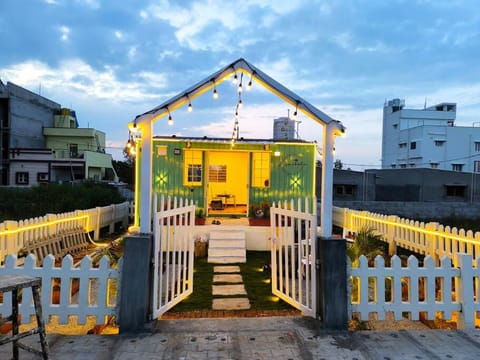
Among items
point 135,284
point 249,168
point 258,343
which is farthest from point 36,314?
point 249,168

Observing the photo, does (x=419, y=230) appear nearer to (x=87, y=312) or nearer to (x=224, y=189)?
(x=87, y=312)

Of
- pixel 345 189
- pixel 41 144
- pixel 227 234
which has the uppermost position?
pixel 41 144

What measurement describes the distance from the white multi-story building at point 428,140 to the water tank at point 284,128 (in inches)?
1087

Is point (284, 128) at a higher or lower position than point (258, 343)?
higher

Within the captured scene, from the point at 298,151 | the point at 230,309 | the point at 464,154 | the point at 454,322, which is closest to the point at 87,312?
the point at 230,309

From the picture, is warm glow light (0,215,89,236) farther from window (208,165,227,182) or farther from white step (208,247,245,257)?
window (208,165,227,182)

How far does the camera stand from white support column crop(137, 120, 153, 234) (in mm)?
3336

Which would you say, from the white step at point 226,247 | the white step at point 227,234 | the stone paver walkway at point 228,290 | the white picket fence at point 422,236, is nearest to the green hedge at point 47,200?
the white step at point 227,234

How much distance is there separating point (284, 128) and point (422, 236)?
26.1ft

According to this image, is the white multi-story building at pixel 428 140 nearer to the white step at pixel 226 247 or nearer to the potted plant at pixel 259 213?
the potted plant at pixel 259 213

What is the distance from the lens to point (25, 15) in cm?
1355

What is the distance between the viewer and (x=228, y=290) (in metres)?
5.07

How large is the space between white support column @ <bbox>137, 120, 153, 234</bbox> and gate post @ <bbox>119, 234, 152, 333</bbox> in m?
0.18

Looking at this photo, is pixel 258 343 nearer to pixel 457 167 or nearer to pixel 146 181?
pixel 146 181
